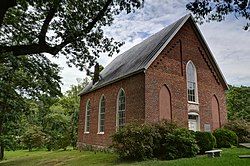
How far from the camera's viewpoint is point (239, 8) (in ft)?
24.0

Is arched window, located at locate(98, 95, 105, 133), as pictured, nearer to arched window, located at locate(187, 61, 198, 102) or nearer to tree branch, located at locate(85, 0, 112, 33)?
arched window, located at locate(187, 61, 198, 102)

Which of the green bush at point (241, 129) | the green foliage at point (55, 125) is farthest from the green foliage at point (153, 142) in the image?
the green foliage at point (55, 125)

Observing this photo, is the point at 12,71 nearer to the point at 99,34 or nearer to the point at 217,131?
the point at 99,34

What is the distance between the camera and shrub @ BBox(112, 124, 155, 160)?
1429 centimetres

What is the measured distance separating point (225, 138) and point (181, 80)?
5.29 metres

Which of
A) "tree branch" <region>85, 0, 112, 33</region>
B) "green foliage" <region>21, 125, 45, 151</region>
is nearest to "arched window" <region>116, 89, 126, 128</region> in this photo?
"tree branch" <region>85, 0, 112, 33</region>

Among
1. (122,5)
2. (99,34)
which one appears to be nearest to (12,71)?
(99,34)

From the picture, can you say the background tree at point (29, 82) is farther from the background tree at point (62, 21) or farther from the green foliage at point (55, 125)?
the green foliage at point (55, 125)

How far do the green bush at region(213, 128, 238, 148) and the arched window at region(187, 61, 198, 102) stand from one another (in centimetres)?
304

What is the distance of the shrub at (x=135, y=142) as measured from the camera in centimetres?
1429

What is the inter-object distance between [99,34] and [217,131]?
12.2m

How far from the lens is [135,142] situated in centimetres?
1432

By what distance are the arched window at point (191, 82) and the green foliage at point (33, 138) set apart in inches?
971

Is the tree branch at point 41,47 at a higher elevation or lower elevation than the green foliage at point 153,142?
higher
